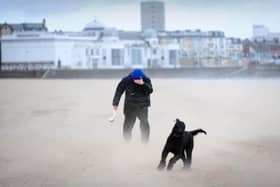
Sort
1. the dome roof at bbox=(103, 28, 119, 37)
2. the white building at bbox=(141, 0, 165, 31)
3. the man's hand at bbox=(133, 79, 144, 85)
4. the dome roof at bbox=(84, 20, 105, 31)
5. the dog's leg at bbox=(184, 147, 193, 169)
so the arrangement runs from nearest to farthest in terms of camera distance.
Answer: the dog's leg at bbox=(184, 147, 193, 169) → the man's hand at bbox=(133, 79, 144, 85) → the white building at bbox=(141, 0, 165, 31) → the dome roof at bbox=(103, 28, 119, 37) → the dome roof at bbox=(84, 20, 105, 31)

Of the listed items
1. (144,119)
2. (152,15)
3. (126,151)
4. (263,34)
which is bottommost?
(126,151)

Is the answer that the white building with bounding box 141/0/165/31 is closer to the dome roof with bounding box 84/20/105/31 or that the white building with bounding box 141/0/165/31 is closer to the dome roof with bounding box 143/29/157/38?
the dome roof with bounding box 143/29/157/38

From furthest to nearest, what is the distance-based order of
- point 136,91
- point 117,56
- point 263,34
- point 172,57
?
point 117,56, point 172,57, point 263,34, point 136,91

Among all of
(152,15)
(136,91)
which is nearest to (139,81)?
(136,91)

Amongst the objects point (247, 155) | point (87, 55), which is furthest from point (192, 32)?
point (247, 155)

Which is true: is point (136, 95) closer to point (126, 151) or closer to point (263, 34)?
point (126, 151)

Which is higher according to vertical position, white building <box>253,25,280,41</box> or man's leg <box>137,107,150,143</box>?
white building <box>253,25,280,41</box>

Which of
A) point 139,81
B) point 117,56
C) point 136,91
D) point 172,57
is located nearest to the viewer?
point 139,81

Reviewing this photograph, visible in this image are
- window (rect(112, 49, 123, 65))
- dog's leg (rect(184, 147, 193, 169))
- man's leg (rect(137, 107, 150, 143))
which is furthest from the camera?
window (rect(112, 49, 123, 65))

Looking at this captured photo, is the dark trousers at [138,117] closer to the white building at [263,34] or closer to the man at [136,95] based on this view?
the man at [136,95]

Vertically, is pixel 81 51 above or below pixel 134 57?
above

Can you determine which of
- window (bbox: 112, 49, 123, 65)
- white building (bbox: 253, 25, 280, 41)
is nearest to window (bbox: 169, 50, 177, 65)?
window (bbox: 112, 49, 123, 65)

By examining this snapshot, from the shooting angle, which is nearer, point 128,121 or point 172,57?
point 128,121

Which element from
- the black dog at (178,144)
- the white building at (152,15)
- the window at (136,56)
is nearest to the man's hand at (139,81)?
the black dog at (178,144)
